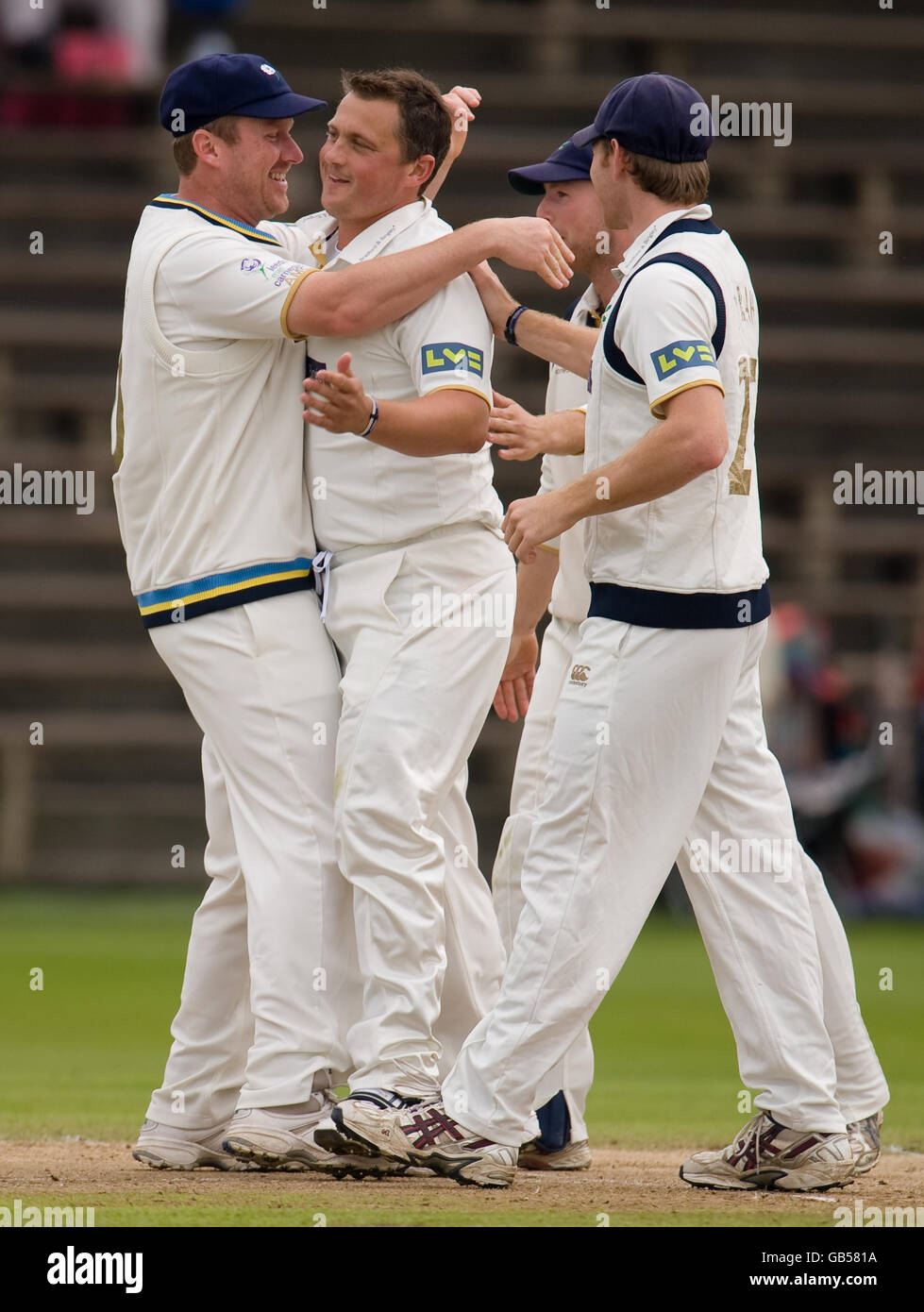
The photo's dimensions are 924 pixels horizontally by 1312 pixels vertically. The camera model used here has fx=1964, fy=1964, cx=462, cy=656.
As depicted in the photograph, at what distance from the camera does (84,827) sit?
48.9ft

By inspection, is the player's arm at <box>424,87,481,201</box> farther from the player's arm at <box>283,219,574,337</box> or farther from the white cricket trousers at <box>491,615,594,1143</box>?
the white cricket trousers at <box>491,615,594,1143</box>

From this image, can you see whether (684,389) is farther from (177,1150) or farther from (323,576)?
(177,1150)

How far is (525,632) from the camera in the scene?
18.0 feet

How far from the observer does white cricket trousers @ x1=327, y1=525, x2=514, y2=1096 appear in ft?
14.7

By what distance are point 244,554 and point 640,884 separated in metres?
1.23

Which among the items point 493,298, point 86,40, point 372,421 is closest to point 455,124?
point 493,298

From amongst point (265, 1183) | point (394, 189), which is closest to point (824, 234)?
point (394, 189)

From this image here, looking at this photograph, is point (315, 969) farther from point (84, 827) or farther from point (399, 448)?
point (84, 827)

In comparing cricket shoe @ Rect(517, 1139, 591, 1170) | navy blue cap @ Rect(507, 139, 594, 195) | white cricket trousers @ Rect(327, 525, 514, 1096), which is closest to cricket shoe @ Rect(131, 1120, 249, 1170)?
white cricket trousers @ Rect(327, 525, 514, 1096)

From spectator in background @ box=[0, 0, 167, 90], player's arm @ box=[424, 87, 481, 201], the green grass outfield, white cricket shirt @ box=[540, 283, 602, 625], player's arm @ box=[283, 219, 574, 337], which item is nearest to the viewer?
player's arm @ box=[283, 219, 574, 337]

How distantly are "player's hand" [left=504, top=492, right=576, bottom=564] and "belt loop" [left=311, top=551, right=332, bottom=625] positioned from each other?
662 millimetres

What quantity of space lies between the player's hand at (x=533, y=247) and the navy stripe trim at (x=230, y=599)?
3.02ft

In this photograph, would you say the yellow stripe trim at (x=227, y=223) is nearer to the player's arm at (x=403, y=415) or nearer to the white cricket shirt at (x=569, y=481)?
the player's arm at (x=403, y=415)
